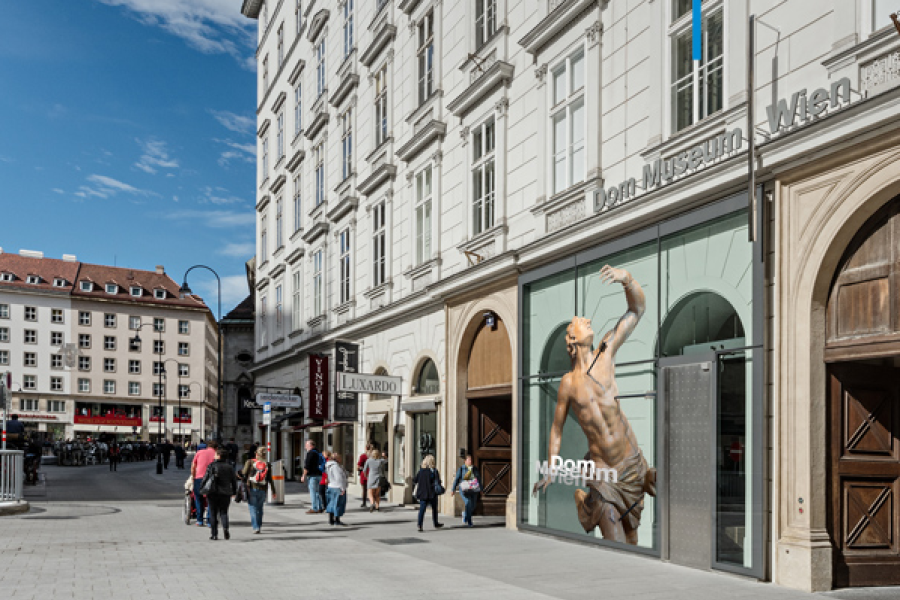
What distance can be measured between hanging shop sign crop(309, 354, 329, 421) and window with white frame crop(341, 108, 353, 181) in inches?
244

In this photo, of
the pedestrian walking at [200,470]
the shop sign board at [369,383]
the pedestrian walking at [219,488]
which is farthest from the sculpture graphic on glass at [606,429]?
the shop sign board at [369,383]

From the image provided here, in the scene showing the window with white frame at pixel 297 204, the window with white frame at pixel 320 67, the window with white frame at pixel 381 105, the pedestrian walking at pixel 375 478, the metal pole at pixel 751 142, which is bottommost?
the pedestrian walking at pixel 375 478

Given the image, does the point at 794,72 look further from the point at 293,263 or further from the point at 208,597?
the point at 293,263

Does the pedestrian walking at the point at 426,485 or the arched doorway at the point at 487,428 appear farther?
the arched doorway at the point at 487,428

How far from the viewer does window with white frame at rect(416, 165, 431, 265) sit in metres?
24.0

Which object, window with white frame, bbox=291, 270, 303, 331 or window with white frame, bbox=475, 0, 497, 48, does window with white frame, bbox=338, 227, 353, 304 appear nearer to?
window with white frame, bbox=291, 270, 303, 331

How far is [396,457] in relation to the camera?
25891mm

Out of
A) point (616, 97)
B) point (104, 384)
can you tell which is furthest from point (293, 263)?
point (104, 384)

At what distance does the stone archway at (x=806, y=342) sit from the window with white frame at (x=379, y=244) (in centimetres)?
1662

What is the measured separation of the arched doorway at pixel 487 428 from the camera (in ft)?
68.2

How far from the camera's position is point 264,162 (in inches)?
1826

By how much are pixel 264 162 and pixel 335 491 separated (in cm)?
2998

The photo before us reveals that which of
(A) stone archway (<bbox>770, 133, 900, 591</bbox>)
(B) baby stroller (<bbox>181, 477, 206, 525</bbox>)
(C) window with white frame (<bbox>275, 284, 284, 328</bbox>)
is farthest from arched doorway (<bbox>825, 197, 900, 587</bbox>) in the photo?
(C) window with white frame (<bbox>275, 284, 284, 328</bbox>)

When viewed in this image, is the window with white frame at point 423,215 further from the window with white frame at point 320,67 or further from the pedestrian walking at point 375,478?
the window with white frame at point 320,67
